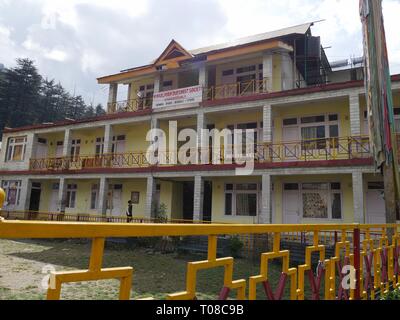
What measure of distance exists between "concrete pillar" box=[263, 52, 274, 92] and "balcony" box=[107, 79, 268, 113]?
151mm

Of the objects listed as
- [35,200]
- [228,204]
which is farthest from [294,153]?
[35,200]

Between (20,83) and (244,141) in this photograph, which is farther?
(20,83)

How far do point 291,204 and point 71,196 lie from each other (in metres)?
15.4

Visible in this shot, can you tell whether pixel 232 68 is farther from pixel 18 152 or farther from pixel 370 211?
pixel 18 152

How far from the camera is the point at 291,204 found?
14891 millimetres

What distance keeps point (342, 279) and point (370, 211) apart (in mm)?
11416

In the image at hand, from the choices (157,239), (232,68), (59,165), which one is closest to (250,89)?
(232,68)

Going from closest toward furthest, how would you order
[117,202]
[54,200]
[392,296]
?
[392,296] < [117,202] < [54,200]

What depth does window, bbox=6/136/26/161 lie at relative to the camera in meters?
23.6

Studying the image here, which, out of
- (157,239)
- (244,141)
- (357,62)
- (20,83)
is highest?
(20,83)

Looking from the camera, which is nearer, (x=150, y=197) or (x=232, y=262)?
(x=232, y=262)

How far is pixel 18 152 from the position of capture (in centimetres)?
2389

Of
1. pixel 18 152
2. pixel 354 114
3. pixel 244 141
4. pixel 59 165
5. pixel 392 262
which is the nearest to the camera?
pixel 392 262

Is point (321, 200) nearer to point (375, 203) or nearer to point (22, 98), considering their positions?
point (375, 203)
